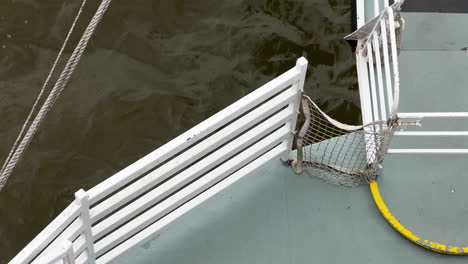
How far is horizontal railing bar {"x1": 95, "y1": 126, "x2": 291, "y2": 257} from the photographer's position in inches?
187

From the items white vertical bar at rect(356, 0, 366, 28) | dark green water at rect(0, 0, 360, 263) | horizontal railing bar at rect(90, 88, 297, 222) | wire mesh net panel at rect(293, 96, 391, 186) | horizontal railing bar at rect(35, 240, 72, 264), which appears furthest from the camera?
dark green water at rect(0, 0, 360, 263)

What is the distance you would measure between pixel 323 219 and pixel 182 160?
5.01 feet

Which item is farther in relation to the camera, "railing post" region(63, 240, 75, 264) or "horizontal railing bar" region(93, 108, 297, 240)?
"horizontal railing bar" region(93, 108, 297, 240)

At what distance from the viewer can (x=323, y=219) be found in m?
5.37

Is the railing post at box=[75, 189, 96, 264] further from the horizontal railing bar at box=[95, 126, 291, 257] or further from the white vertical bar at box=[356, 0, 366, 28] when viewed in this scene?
the white vertical bar at box=[356, 0, 366, 28]

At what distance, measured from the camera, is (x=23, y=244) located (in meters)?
6.29

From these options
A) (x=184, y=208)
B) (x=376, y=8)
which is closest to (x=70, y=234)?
(x=184, y=208)

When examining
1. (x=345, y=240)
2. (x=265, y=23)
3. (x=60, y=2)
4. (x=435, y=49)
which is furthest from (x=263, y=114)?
(x=60, y=2)

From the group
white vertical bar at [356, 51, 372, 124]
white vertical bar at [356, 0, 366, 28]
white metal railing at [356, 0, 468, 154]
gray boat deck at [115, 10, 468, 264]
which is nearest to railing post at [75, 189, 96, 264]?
gray boat deck at [115, 10, 468, 264]

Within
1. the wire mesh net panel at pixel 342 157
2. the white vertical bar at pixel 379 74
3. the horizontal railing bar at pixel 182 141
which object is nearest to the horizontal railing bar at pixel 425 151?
the wire mesh net panel at pixel 342 157

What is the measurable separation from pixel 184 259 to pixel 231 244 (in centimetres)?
42

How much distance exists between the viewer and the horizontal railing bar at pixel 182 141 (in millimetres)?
4230

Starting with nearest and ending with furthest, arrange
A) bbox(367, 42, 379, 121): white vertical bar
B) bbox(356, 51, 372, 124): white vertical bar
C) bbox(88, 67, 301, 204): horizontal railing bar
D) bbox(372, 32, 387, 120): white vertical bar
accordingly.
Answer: bbox(88, 67, 301, 204): horizontal railing bar < bbox(372, 32, 387, 120): white vertical bar < bbox(367, 42, 379, 121): white vertical bar < bbox(356, 51, 372, 124): white vertical bar

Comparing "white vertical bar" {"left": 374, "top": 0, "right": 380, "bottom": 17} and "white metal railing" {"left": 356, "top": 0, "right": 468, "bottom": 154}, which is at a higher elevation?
"white vertical bar" {"left": 374, "top": 0, "right": 380, "bottom": 17}
